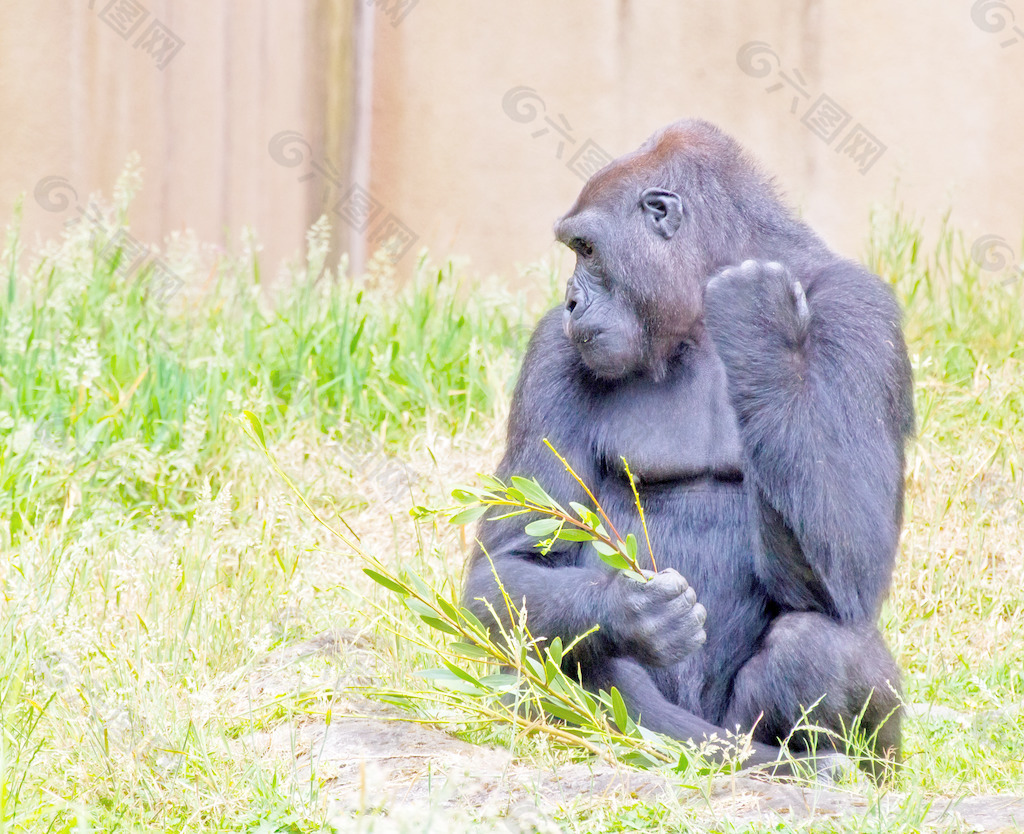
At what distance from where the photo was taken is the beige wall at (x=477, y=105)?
6.60 metres

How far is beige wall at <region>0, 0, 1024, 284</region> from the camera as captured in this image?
660 cm

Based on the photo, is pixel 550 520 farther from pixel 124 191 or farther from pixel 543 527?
pixel 124 191

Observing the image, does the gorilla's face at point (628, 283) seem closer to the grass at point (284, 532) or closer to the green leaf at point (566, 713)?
the grass at point (284, 532)

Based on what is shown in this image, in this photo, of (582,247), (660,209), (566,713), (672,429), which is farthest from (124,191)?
(566,713)

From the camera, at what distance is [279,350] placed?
5.43 meters

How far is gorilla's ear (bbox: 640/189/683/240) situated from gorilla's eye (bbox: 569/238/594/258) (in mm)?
165

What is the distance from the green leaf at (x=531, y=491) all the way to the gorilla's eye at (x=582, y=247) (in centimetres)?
73

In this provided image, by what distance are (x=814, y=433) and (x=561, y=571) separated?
2.26 feet

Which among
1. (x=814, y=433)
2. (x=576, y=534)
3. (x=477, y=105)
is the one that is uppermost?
(x=477, y=105)

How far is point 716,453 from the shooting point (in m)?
3.19

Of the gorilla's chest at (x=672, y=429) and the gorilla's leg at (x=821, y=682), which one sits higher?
the gorilla's chest at (x=672, y=429)

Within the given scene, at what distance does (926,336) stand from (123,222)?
3686 millimetres

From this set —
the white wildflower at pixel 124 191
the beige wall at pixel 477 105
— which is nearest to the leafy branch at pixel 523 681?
the white wildflower at pixel 124 191

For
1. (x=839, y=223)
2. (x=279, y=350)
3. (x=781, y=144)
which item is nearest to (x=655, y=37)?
(x=781, y=144)
